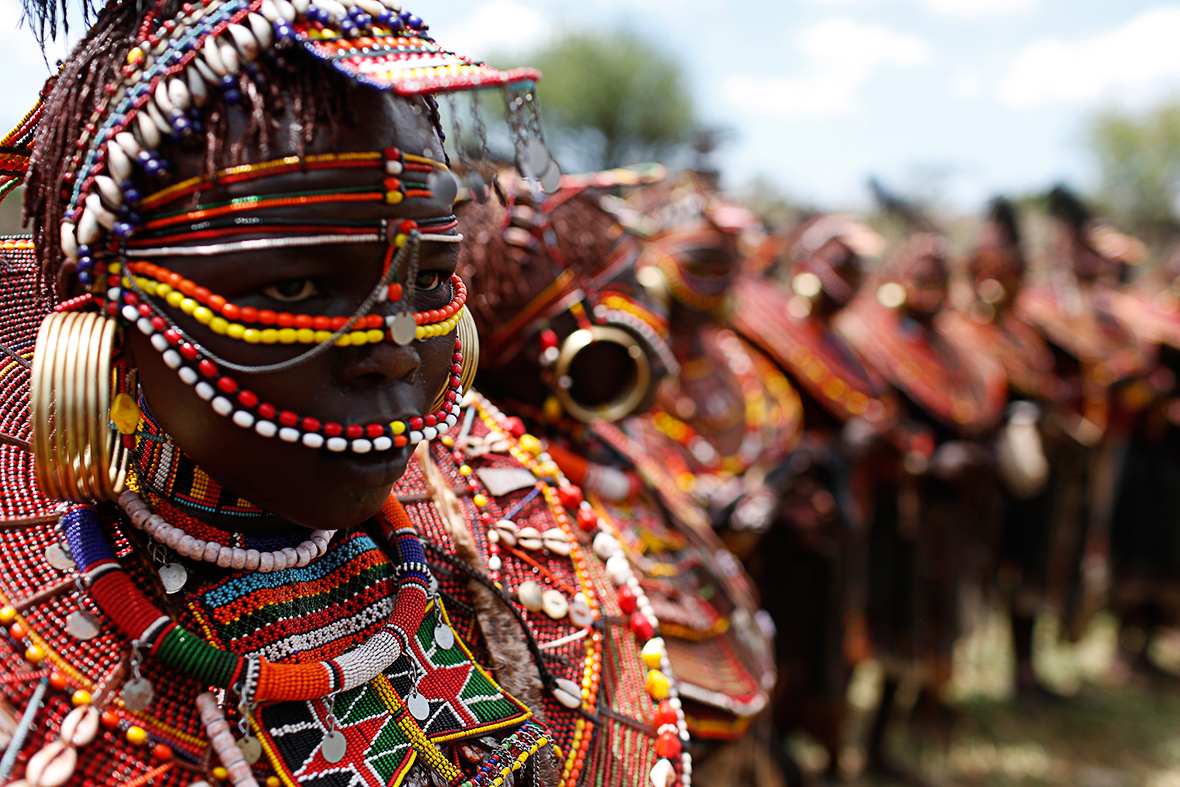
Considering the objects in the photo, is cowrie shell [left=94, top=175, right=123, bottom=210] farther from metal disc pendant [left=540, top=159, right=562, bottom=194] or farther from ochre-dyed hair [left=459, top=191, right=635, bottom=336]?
ochre-dyed hair [left=459, top=191, right=635, bottom=336]

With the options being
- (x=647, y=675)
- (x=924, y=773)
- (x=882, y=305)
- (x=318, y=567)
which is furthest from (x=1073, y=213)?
(x=318, y=567)

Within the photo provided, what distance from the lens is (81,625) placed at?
1180mm

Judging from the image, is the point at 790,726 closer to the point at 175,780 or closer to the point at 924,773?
the point at 924,773

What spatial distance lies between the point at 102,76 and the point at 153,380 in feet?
1.32

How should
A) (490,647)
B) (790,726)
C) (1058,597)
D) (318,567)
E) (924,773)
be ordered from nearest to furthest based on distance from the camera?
(318,567), (490,647), (790,726), (924,773), (1058,597)

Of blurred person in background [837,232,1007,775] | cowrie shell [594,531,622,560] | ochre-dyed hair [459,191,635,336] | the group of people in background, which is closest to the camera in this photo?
cowrie shell [594,531,622,560]

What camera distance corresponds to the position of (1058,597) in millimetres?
7480

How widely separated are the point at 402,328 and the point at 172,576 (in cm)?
49

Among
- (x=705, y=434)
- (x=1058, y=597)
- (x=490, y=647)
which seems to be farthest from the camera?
(x=1058, y=597)

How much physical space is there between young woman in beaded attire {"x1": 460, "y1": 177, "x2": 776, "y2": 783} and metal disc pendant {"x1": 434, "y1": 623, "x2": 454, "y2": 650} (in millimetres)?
745

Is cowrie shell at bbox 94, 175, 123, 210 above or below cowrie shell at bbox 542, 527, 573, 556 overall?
above

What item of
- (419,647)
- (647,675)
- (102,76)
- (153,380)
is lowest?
(647,675)

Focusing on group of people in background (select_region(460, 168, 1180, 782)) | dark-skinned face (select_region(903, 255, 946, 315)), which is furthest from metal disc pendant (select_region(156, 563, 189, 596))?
dark-skinned face (select_region(903, 255, 946, 315))

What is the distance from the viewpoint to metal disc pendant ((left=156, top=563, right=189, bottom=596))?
1.28 metres
